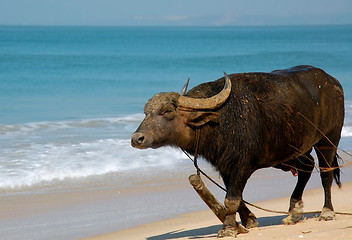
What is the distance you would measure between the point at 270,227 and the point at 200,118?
4.69 ft

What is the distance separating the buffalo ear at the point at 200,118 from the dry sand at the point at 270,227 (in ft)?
3.60

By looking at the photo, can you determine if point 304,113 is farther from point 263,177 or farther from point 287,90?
point 263,177

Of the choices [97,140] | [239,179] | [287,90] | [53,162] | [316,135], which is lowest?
[239,179]

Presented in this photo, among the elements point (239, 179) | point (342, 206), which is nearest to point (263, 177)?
point (342, 206)

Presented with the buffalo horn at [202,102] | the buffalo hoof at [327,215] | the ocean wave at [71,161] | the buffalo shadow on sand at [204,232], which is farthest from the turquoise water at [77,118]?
the buffalo horn at [202,102]

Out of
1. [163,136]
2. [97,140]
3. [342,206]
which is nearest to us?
[163,136]

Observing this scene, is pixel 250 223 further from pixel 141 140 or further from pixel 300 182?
pixel 141 140

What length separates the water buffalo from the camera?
5.42 metres

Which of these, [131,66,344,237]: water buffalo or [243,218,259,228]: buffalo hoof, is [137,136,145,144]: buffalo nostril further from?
[243,218,259,228]: buffalo hoof

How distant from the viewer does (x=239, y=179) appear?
5582 millimetres

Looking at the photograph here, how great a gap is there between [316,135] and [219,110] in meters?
1.22

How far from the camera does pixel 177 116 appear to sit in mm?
5449

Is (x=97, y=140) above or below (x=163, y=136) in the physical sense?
above

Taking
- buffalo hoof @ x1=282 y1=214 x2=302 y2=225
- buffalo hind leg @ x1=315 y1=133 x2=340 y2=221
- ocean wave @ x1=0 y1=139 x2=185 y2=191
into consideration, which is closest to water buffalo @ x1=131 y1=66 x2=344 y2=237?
buffalo hind leg @ x1=315 y1=133 x2=340 y2=221
